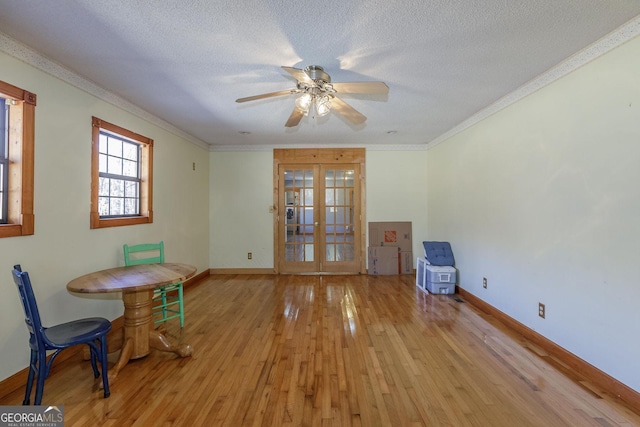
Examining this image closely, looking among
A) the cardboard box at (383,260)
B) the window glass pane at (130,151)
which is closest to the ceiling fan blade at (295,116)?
the window glass pane at (130,151)

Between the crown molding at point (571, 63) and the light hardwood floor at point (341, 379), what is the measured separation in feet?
7.77

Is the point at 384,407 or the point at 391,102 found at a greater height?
the point at 391,102

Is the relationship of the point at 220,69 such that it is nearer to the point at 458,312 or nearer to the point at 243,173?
the point at 243,173

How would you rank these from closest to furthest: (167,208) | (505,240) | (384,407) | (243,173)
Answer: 1. (384,407)
2. (505,240)
3. (167,208)
4. (243,173)

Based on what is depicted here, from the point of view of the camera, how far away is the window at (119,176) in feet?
8.58

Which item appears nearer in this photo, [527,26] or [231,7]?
[231,7]

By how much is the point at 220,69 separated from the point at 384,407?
282cm

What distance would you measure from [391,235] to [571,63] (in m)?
3.44

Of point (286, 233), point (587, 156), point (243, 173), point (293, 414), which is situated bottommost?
point (293, 414)

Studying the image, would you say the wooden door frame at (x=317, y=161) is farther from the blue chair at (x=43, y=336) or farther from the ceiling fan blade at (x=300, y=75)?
the blue chair at (x=43, y=336)

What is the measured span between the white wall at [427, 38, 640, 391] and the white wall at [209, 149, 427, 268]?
5.62ft

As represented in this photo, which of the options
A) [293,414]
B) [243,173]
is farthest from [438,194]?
[293,414]

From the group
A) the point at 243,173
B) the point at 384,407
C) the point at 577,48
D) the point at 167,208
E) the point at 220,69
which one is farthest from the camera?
the point at 243,173

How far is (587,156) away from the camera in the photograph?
206cm
